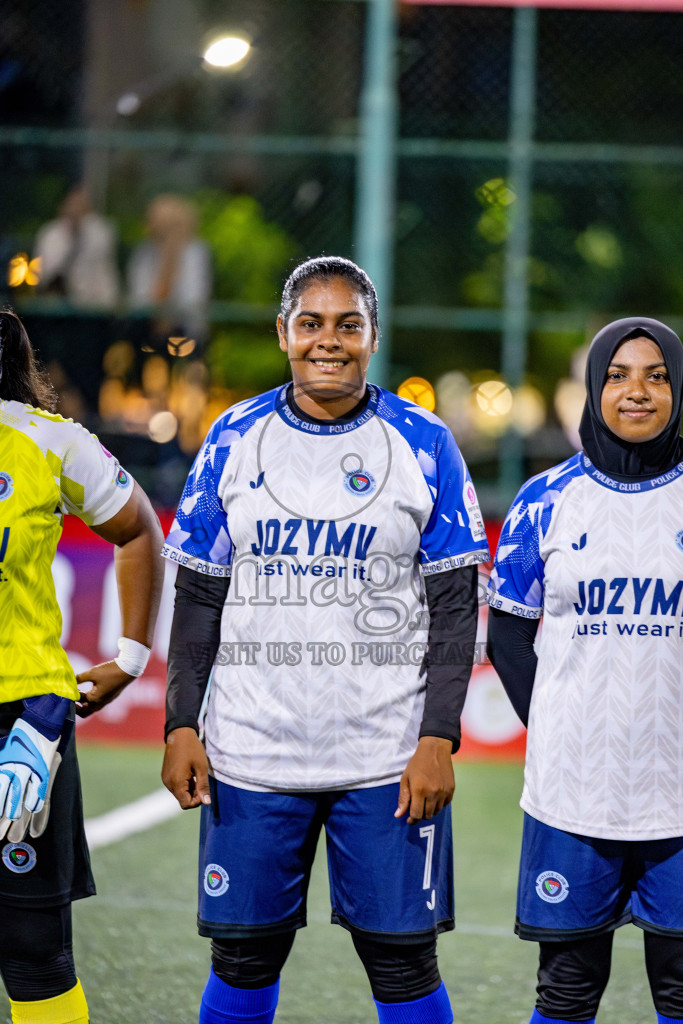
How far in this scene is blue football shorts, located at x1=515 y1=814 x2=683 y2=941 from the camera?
2.90 metres

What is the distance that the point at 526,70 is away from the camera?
9.55 meters

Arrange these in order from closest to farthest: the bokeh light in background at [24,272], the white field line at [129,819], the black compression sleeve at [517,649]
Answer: the black compression sleeve at [517,649]
the white field line at [129,819]
the bokeh light in background at [24,272]

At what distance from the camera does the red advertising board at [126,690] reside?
7.49 meters

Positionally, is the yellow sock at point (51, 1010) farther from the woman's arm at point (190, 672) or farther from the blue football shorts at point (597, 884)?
the blue football shorts at point (597, 884)

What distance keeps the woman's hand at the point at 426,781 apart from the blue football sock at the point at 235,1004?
0.56m

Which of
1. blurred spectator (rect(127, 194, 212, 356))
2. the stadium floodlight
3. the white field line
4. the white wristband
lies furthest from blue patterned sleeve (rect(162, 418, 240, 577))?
the stadium floodlight

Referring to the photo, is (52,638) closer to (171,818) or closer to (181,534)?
(181,534)

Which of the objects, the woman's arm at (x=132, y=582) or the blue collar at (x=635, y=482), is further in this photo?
the woman's arm at (x=132, y=582)

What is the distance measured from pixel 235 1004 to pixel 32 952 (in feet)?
1.57

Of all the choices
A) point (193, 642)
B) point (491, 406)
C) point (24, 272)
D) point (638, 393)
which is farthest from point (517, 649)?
point (24, 272)

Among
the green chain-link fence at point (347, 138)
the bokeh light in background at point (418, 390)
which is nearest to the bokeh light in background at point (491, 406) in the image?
the green chain-link fence at point (347, 138)

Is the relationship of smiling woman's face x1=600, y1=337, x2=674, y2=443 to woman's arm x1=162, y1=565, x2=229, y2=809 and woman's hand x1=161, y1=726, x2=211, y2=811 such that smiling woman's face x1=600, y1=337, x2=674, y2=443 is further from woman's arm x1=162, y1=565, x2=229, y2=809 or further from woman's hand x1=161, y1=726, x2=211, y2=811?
woman's hand x1=161, y1=726, x2=211, y2=811

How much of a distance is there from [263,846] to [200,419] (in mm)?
6234

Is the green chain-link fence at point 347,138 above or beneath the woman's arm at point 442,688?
above
